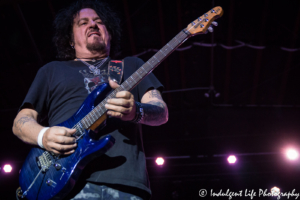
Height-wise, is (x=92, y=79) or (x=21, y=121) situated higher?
(x=92, y=79)

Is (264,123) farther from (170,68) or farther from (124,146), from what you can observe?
(124,146)

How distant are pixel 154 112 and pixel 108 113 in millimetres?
385

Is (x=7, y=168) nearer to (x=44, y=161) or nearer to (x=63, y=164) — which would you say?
(x=44, y=161)

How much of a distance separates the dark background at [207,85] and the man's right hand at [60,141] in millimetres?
4084

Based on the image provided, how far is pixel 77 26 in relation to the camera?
2.60 m

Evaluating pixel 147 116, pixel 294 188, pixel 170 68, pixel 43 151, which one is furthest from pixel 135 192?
pixel 294 188

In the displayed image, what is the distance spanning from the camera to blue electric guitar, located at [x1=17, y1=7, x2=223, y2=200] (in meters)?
1.47

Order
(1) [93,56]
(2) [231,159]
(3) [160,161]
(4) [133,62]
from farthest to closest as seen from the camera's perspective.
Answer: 1. (3) [160,161]
2. (2) [231,159]
3. (1) [93,56]
4. (4) [133,62]

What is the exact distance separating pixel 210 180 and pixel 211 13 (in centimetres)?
461

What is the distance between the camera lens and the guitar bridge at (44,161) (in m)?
1.61

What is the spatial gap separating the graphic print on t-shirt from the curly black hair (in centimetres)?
100

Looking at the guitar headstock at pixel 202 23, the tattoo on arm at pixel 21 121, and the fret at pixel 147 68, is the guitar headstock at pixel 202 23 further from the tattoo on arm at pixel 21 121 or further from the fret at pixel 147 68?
the tattoo on arm at pixel 21 121

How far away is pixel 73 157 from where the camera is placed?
151 centimetres

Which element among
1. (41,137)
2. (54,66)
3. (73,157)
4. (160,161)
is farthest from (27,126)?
(160,161)
